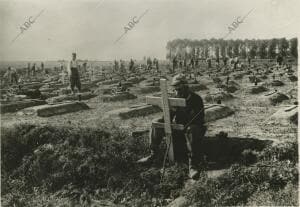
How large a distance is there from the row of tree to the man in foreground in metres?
51.5

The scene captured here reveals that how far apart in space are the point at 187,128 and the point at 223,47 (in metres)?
66.0

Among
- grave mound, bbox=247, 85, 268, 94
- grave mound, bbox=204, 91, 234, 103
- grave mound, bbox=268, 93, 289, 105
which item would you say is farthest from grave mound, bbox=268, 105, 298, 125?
grave mound, bbox=247, 85, 268, 94

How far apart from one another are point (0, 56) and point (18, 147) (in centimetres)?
187

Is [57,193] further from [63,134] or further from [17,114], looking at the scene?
[17,114]

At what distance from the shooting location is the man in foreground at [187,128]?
205 inches

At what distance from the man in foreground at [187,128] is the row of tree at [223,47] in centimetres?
5152

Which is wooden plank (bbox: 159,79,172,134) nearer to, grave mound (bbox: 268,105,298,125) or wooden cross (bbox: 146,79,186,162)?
wooden cross (bbox: 146,79,186,162)

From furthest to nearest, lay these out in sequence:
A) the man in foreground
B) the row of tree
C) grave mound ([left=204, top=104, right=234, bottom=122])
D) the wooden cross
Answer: the row of tree → grave mound ([left=204, top=104, right=234, bottom=122]) → the wooden cross → the man in foreground

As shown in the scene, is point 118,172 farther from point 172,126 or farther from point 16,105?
point 16,105

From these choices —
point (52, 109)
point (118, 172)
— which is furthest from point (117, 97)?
point (118, 172)

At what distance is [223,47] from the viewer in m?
69.2

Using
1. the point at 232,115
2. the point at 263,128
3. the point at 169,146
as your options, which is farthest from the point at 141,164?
the point at 232,115

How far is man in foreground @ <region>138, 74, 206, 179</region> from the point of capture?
5199mm

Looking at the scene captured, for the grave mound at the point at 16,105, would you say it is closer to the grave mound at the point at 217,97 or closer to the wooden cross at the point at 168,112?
the grave mound at the point at 217,97
